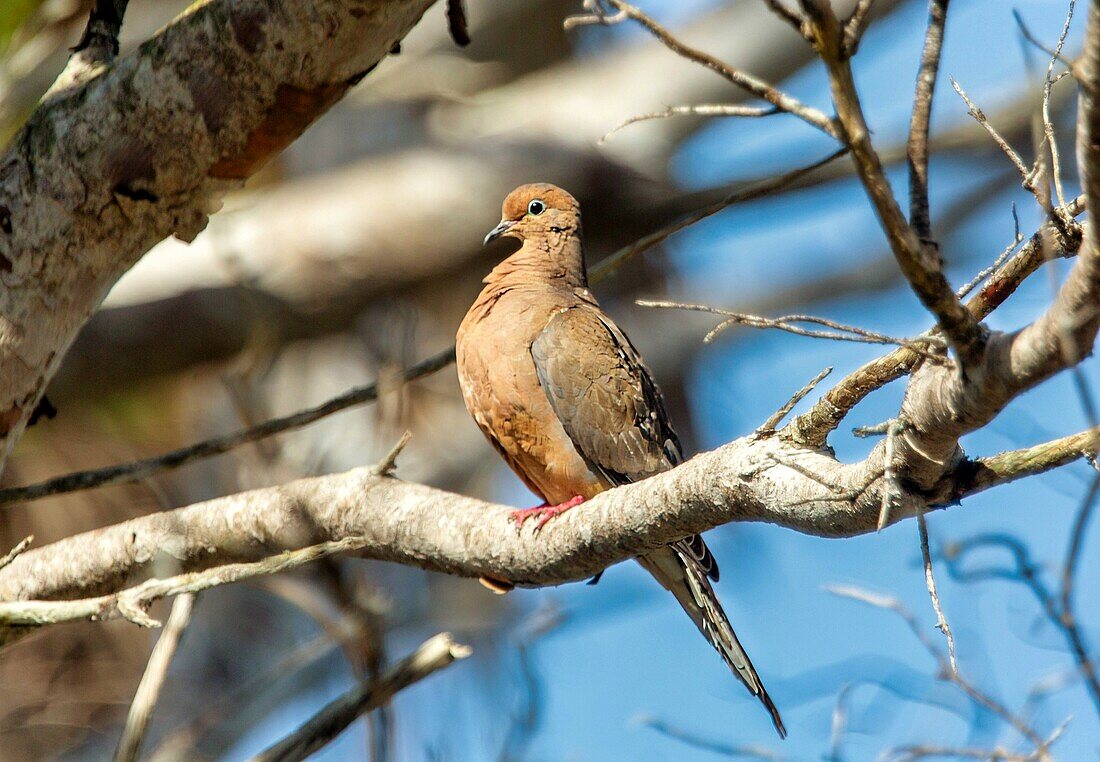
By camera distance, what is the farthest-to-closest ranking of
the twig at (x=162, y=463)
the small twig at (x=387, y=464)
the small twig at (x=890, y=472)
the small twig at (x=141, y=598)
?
the twig at (x=162, y=463), the small twig at (x=387, y=464), the small twig at (x=141, y=598), the small twig at (x=890, y=472)

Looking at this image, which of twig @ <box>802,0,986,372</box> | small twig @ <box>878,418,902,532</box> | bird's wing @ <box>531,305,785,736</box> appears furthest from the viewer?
bird's wing @ <box>531,305,785,736</box>

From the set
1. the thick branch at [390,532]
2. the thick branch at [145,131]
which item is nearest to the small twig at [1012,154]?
the thick branch at [390,532]

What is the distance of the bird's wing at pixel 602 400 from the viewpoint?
412cm

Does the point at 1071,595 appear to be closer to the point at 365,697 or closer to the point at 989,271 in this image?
the point at 989,271

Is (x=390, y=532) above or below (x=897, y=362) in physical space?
above

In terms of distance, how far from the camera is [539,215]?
4.99 meters

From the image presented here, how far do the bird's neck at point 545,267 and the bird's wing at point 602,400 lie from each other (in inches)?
13.9

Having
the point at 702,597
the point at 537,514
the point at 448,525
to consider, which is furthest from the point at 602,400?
the point at 448,525

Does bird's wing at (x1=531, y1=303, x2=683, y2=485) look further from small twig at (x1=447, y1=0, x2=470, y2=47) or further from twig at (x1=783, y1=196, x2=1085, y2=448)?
twig at (x1=783, y1=196, x2=1085, y2=448)

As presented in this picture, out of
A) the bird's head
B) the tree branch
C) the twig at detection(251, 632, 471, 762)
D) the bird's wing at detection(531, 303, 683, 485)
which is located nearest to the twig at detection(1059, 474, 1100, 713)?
the tree branch

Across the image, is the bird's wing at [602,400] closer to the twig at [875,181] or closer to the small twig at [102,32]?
the small twig at [102,32]

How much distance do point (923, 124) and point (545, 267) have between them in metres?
3.23

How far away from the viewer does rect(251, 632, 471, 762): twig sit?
277 centimetres

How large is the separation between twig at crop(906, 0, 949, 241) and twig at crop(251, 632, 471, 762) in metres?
1.60
